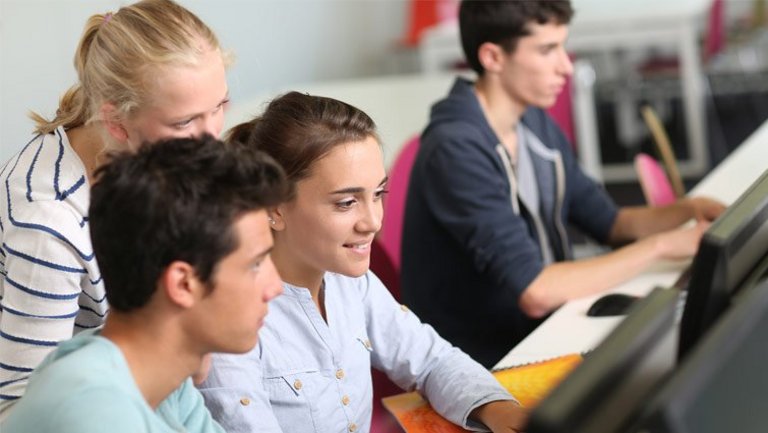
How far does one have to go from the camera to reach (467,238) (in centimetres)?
208

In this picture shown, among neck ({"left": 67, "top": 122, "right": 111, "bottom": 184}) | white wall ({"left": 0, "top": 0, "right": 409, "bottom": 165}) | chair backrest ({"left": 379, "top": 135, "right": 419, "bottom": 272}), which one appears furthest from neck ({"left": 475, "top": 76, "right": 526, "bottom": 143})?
neck ({"left": 67, "top": 122, "right": 111, "bottom": 184})

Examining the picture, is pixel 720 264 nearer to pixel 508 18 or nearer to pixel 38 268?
pixel 38 268

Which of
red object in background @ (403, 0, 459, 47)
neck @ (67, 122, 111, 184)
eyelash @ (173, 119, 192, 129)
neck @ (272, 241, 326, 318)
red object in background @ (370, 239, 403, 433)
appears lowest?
red object in background @ (403, 0, 459, 47)

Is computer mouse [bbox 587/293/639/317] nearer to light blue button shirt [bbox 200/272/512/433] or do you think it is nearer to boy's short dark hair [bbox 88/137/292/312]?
light blue button shirt [bbox 200/272/512/433]

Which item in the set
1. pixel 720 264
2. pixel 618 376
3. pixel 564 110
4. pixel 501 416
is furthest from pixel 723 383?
pixel 564 110

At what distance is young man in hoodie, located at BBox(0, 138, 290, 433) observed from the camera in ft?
3.24

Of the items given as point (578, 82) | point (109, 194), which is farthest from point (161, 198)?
point (578, 82)

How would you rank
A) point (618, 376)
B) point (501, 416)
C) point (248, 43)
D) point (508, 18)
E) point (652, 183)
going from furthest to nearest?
point (248, 43)
point (652, 183)
point (508, 18)
point (501, 416)
point (618, 376)

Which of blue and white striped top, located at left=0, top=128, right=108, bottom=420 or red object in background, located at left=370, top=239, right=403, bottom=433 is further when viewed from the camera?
red object in background, located at left=370, top=239, right=403, bottom=433

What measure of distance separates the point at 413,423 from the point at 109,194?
24.8 inches

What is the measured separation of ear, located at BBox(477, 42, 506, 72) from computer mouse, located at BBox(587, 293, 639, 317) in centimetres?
61

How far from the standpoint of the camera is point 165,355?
3.51ft

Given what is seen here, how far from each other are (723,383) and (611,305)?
3.72 ft

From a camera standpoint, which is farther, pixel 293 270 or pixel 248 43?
pixel 248 43
